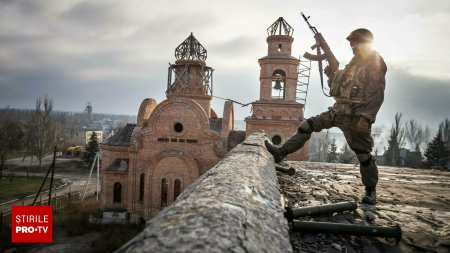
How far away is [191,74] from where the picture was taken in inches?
860

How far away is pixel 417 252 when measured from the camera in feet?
7.20

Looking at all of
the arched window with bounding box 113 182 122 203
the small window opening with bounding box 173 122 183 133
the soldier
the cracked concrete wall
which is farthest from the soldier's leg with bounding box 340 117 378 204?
the arched window with bounding box 113 182 122 203

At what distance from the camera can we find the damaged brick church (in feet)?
54.1

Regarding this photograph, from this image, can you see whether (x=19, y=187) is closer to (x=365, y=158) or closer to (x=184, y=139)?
(x=184, y=139)

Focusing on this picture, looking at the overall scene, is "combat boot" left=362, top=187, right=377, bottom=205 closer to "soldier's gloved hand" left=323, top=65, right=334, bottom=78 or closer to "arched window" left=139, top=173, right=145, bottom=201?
"soldier's gloved hand" left=323, top=65, right=334, bottom=78

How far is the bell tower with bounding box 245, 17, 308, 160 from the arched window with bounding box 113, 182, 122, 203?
8.53 meters

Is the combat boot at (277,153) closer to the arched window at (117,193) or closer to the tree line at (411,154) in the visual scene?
the tree line at (411,154)

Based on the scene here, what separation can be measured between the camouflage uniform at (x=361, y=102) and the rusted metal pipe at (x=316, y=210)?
0.82m

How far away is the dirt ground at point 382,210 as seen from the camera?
2.26 meters

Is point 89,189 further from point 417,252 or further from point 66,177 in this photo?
point 417,252

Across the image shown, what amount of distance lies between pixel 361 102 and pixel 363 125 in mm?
272

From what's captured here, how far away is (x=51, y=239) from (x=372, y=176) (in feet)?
55.3

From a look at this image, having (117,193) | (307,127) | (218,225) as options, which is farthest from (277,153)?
(117,193)

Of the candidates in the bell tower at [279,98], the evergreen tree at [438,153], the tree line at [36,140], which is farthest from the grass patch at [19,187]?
the evergreen tree at [438,153]
